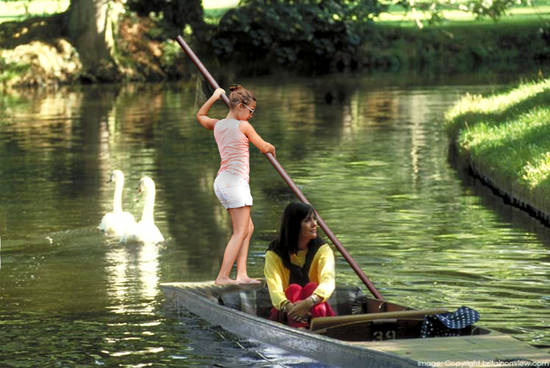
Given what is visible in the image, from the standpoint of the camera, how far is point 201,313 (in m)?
12.4

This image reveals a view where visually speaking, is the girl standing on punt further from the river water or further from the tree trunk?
the tree trunk

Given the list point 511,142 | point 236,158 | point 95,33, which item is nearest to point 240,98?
point 236,158

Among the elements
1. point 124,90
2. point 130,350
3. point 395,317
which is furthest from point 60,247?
point 124,90

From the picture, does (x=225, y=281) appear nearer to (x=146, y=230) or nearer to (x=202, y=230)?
(x=146, y=230)

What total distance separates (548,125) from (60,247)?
9.80 m

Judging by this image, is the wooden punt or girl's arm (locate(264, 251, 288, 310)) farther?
girl's arm (locate(264, 251, 288, 310))

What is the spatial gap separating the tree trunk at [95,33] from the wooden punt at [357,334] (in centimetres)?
4136

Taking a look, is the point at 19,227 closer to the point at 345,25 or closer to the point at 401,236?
the point at 401,236

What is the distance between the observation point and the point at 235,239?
42.7 feet

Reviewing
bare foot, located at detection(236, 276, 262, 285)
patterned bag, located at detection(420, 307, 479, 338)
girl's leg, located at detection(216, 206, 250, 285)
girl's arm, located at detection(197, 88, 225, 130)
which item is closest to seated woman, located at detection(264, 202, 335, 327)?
patterned bag, located at detection(420, 307, 479, 338)

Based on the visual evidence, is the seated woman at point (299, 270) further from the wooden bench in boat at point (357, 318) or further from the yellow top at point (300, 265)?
the wooden bench in boat at point (357, 318)

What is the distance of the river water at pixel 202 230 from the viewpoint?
12234mm

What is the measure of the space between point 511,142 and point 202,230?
6611 millimetres

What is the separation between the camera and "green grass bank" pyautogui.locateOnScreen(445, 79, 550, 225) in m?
19.5
